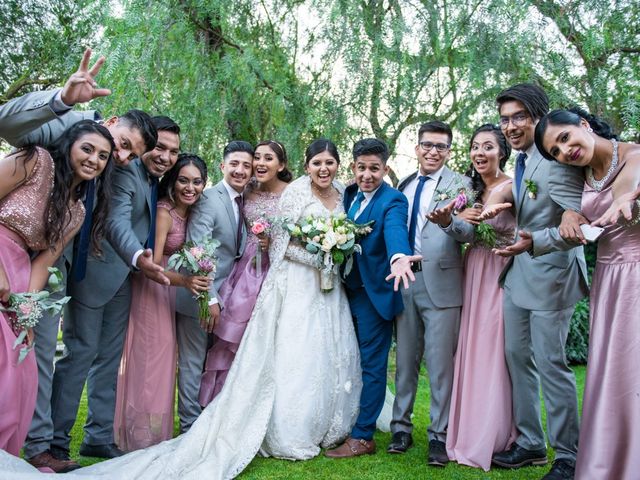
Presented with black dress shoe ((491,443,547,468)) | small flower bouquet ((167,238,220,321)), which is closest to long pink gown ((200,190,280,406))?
small flower bouquet ((167,238,220,321))

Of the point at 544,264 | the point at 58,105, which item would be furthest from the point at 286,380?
the point at 58,105

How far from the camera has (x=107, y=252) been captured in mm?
4715

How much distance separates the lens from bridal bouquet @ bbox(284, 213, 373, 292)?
481 centimetres

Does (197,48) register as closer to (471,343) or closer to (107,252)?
(107,252)

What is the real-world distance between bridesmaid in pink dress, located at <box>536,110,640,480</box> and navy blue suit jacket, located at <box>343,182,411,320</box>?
4.43ft

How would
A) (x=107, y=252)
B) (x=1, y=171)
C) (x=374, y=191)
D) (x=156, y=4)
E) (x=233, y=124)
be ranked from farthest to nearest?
(x=233, y=124), (x=156, y=4), (x=374, y=191), (x=107, y=252), (x=1, y=171)

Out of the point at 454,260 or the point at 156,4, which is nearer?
the point at 454,260

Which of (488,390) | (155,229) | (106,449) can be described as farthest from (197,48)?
(488,390)

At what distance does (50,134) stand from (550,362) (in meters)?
3.54

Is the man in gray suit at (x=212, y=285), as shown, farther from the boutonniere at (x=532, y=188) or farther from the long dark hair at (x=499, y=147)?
the boutonniere at (x=532, y=188)

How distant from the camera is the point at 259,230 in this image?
16.3 ft

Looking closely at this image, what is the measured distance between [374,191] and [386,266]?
0.61 m

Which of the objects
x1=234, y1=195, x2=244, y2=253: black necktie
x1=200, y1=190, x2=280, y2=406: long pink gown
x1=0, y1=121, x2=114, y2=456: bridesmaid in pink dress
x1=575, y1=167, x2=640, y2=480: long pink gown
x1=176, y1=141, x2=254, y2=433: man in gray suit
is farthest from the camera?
x1=234, y1=195, x2=244, y2=253: black necktie

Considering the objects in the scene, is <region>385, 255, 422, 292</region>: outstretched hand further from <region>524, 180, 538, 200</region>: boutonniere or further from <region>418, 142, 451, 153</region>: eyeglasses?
<region>418, 142, 451, 153</region>: eyeglasses
